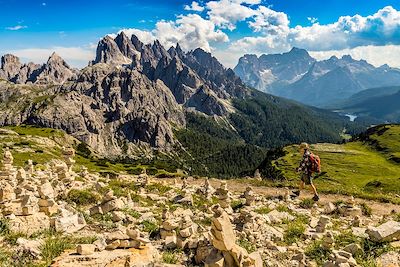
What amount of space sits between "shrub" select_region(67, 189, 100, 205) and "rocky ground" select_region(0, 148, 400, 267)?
7 cm

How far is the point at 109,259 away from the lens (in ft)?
36.1

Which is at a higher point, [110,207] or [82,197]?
[110,207]

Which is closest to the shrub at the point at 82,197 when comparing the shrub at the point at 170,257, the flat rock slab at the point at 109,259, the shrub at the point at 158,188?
the shrub at the point at 158,188

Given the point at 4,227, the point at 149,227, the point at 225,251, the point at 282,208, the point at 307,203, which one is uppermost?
the point at 225,251

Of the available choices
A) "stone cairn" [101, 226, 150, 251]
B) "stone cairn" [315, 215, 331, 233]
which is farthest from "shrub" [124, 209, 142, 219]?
"stone cairn" [315, 215, 331, 233]

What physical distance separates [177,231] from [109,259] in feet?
18.9

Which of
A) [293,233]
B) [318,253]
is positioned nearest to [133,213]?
[293,233]

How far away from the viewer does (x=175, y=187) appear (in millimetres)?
34375

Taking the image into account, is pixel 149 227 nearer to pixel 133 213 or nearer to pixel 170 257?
pixel 133 213

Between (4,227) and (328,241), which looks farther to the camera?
(328,241)

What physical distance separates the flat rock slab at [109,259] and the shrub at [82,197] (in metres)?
13.7

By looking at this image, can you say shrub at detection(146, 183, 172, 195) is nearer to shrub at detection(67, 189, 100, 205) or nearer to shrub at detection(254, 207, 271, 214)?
shrub at detection(67, 189, 100, 205)

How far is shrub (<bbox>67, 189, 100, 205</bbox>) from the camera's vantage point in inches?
986

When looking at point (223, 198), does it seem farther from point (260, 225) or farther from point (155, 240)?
point (155, 240)
